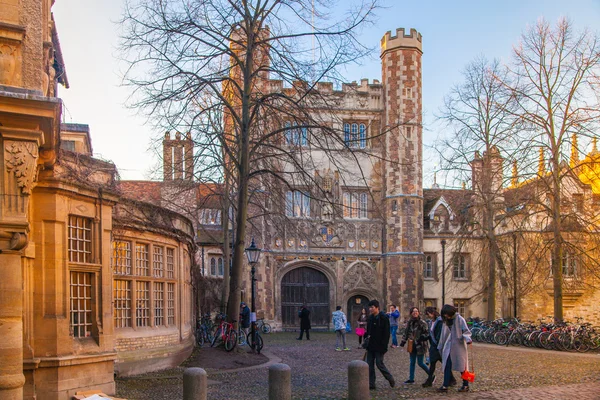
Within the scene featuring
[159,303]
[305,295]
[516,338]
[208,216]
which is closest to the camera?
[159,303]

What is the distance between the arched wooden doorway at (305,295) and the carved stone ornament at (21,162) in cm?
3123

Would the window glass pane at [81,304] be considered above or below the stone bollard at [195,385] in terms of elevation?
above

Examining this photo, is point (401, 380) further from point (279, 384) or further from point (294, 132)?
point (294, 132)

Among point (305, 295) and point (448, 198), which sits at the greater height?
point (448, 198)

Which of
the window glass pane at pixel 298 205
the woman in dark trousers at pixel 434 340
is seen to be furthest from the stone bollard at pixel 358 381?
the window glass pane at pixel 298 205

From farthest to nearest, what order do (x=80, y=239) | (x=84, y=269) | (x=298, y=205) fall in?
(x=298, y=205) < (x=80, y=239) < (x=84, y=269)

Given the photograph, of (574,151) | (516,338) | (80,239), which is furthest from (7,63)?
(574,151)

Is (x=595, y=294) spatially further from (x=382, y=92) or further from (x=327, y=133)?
(x=327, y=133)

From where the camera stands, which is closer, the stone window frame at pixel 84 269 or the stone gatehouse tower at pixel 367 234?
the stone window frame at pixel 84 269

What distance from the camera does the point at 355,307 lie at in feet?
131

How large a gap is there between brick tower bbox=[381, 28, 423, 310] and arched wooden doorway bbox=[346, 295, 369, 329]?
173cm

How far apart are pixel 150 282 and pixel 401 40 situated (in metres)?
28.1

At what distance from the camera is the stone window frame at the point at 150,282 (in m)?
14.2

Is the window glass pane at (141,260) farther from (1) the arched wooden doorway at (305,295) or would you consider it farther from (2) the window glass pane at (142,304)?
(1) the arched wooden doorway at (305,295)
